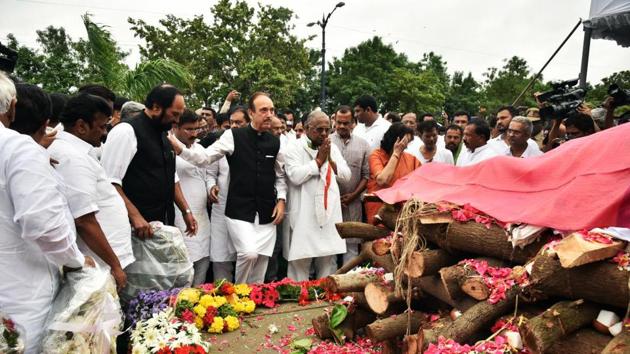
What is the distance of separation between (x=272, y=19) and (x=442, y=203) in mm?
26323

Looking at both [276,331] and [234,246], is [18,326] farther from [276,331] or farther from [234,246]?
[234,246]

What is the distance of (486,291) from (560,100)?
12.0 ft

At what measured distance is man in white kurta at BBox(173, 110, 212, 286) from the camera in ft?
17.6

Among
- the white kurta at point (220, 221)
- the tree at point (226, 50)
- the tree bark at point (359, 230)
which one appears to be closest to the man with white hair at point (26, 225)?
the tree bark at point (359, 230)

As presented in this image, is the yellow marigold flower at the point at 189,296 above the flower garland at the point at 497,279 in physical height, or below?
below

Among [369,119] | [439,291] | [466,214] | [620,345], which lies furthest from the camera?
[369,119]

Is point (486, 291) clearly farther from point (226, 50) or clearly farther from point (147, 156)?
point (226, 50)

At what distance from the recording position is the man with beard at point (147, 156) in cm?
397

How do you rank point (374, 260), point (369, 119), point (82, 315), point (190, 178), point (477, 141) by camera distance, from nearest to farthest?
1. point (82, 315)
2. point (374, 260)
3. point (190, 178)
4. point (477, 141)
5. point (369, 119)

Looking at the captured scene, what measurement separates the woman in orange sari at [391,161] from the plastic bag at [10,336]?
392 centimetres

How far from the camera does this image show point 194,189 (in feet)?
18.2

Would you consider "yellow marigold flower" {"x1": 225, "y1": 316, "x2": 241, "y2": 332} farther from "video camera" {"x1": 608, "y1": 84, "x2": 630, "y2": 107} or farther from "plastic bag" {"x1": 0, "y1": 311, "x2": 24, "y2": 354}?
"video camera" {"x1": 608, "y1": 84, "x2": 630, "y2": 107}

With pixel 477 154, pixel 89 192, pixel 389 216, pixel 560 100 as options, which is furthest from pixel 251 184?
pixel 560 100

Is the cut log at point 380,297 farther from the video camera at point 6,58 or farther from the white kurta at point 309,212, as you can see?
the video camera at point 6,58
